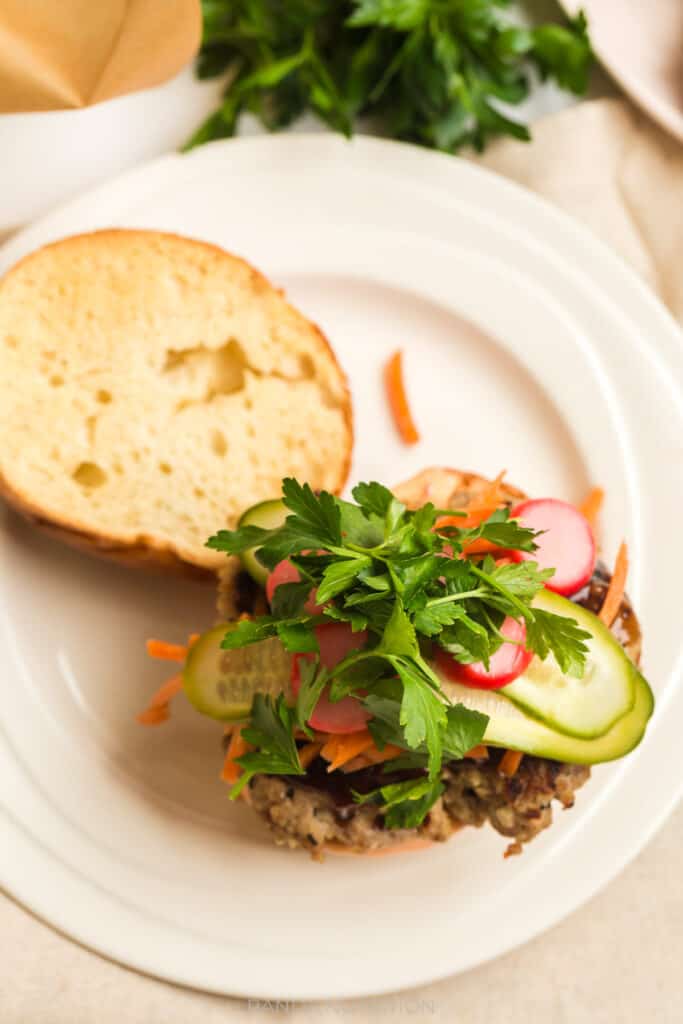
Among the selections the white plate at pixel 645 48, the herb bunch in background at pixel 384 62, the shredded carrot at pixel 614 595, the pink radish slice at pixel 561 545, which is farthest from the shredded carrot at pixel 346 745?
the white plate at pixel 645 48

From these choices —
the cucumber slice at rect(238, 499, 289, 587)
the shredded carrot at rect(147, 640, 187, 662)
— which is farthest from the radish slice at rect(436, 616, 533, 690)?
the shredded carrot at rect(147, 640, 187, 662)

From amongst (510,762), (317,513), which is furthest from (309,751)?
(317,513)

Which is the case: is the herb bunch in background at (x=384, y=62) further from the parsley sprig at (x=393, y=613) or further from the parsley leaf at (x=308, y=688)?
the parsley leaf at (x=308, y=688)

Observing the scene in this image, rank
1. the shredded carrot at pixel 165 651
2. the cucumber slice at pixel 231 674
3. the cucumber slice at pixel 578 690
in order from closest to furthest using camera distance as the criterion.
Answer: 1. the cucumber slice at pixel 578 690
2. the cucumber slice at pixel 231 674
3. the shredded carrot at pixel 165 651

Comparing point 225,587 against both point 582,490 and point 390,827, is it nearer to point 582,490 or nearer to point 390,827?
point 390,827

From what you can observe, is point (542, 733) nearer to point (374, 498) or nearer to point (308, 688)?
point (308, 688)

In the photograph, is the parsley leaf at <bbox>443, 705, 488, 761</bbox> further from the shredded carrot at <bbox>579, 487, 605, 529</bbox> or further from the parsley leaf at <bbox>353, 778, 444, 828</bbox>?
the shredded carrot at <bbox>579, 487, 605, 529</bbox>
